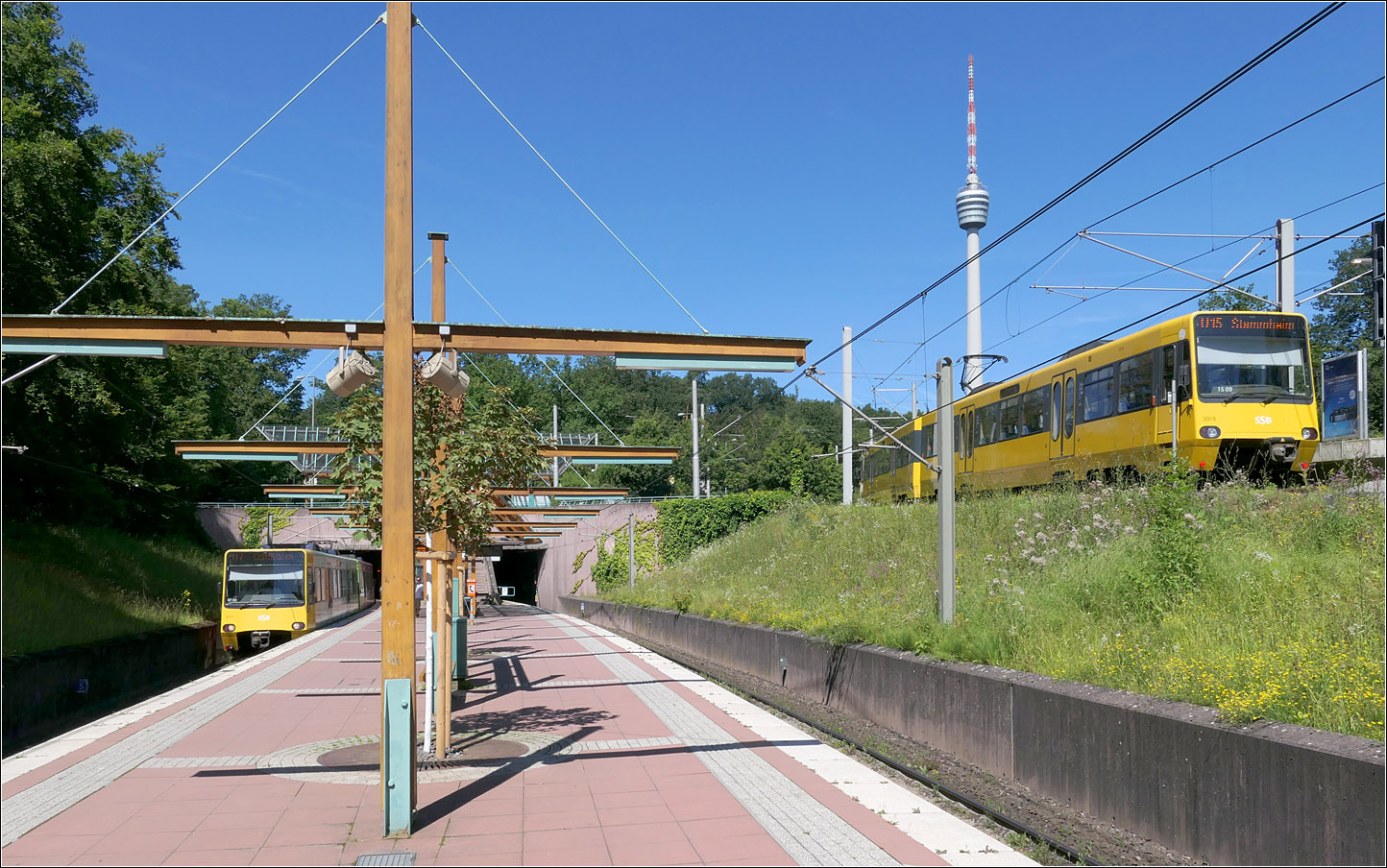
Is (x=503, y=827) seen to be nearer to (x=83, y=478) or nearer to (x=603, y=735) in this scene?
(x=603, y=735)

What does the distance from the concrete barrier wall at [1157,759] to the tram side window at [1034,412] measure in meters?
10.6

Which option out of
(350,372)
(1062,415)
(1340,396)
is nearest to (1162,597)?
(350,372)

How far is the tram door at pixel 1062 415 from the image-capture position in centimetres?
2042

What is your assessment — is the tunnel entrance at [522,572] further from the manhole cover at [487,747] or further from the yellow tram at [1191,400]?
the manhole cover at [487,747]

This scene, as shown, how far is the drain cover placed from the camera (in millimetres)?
6668

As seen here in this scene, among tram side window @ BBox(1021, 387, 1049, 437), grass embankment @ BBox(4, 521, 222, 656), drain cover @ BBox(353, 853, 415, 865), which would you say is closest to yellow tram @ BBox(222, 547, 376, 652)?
grass embankment @ BBox(4, 521, 222, 656)

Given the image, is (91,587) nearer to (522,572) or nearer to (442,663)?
(442,663)

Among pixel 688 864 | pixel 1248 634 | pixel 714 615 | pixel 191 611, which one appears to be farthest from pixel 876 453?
pixel 688 864

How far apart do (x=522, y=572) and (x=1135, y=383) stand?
71097 mm

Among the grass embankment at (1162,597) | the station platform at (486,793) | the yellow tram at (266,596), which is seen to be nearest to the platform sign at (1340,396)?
the grass embankment at (1162,597)

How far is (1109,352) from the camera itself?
62.4 feet

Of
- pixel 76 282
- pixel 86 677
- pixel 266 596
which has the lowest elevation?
pixel 86 677

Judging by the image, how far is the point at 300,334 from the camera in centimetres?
854

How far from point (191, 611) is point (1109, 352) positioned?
92.5 feet
